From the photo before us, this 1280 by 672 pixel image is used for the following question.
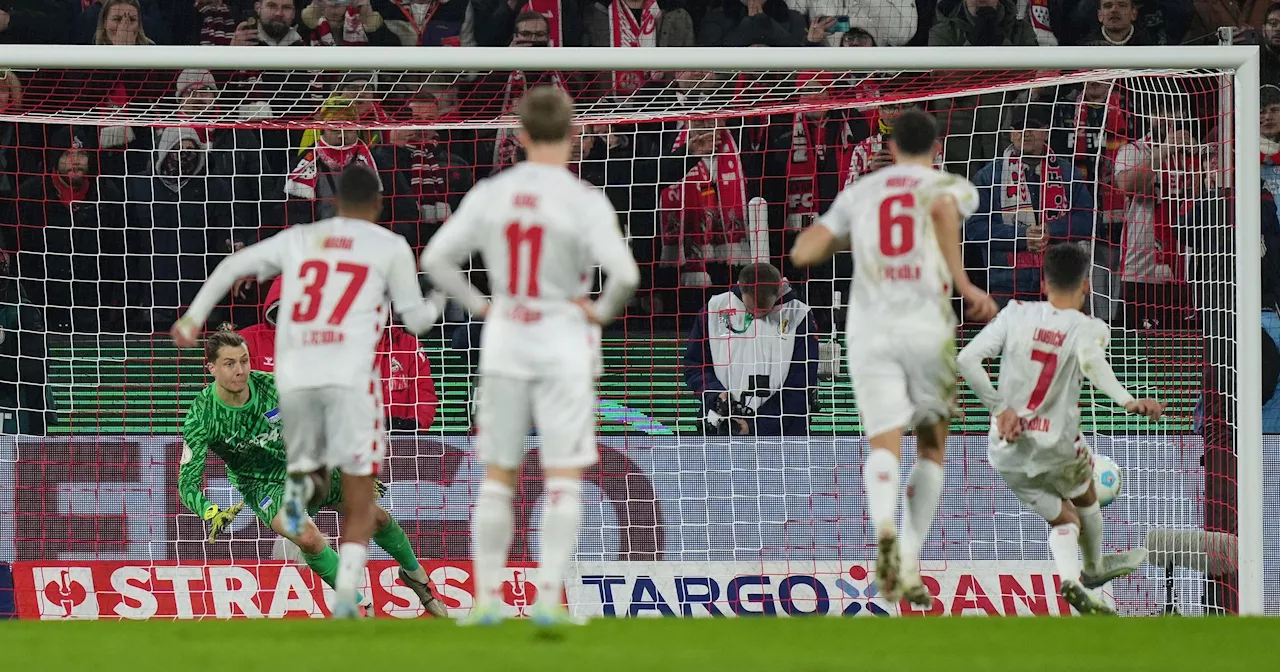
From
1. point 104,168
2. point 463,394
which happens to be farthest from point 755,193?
point 104,168

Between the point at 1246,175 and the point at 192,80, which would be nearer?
the point at 1246,175

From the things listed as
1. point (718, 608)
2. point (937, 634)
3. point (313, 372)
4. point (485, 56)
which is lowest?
point (718, 608)

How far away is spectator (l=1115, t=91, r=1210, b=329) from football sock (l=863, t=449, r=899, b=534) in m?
3.42

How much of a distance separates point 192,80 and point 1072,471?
19.2 ft

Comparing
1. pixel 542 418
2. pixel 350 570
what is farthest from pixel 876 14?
pixel 542 418

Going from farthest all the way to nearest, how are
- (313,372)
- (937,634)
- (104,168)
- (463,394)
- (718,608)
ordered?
(104,168) < (463,394) < (718,608) < (313,372) < (937,634)

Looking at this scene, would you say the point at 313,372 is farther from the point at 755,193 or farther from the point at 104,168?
the point at 104,168

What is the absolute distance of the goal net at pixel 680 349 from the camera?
9047mm

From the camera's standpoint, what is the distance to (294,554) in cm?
926

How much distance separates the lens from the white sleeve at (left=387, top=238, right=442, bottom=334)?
6035 mm

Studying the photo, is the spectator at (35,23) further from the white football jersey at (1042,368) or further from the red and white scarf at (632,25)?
the white football jersey at (1042,368)

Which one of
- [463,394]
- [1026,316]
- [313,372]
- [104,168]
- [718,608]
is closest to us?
[313,372]

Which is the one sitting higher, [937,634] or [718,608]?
[937,634]

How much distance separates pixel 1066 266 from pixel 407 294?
9.60ft
